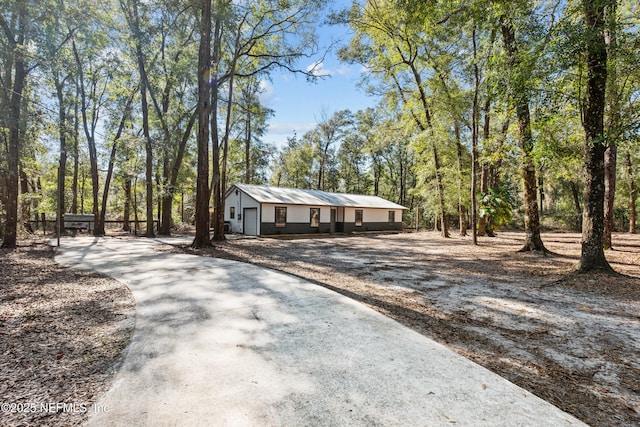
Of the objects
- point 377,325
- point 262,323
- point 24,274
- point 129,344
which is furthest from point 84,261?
point 377,325

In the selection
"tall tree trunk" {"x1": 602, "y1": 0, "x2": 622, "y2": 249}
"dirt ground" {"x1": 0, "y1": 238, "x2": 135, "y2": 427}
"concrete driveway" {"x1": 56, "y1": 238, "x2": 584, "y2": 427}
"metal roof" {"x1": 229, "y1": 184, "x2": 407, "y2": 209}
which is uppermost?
"tall tree trunk" {"x1": 602, "y1": 0, "x2": 622, "y2": 249}

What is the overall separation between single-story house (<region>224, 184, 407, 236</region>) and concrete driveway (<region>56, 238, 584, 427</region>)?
43.3 ft

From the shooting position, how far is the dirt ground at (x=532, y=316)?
2447 mm

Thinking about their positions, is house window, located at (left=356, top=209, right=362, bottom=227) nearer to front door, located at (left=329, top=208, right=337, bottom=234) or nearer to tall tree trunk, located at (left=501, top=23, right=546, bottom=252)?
front door, located at (left=329, top=208, right=337, bottom=234)

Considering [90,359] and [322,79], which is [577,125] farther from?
[90,359]

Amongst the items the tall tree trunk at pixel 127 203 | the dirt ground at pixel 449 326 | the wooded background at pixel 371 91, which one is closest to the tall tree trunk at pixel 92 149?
the wooded background at pixel 371 91

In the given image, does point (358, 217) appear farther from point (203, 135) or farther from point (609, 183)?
point (203, 135)

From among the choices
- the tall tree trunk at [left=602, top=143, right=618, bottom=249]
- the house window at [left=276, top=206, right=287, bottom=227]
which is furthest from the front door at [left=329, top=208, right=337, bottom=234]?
the tall tree trunk at [left=602, top=143, right=618, bottom=249]

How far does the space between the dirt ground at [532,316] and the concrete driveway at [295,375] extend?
0.38 metres

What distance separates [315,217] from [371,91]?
8638 millimetres

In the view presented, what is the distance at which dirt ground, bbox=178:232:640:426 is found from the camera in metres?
2.45

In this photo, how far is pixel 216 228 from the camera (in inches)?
532

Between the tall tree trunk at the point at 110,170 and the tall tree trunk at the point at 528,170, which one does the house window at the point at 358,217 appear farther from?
the tall tree trunk at the point at 110,170

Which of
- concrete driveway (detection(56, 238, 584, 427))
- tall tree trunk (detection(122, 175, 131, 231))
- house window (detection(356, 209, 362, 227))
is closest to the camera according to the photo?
concrete driveway (detection(56, 238, 584, 427))
